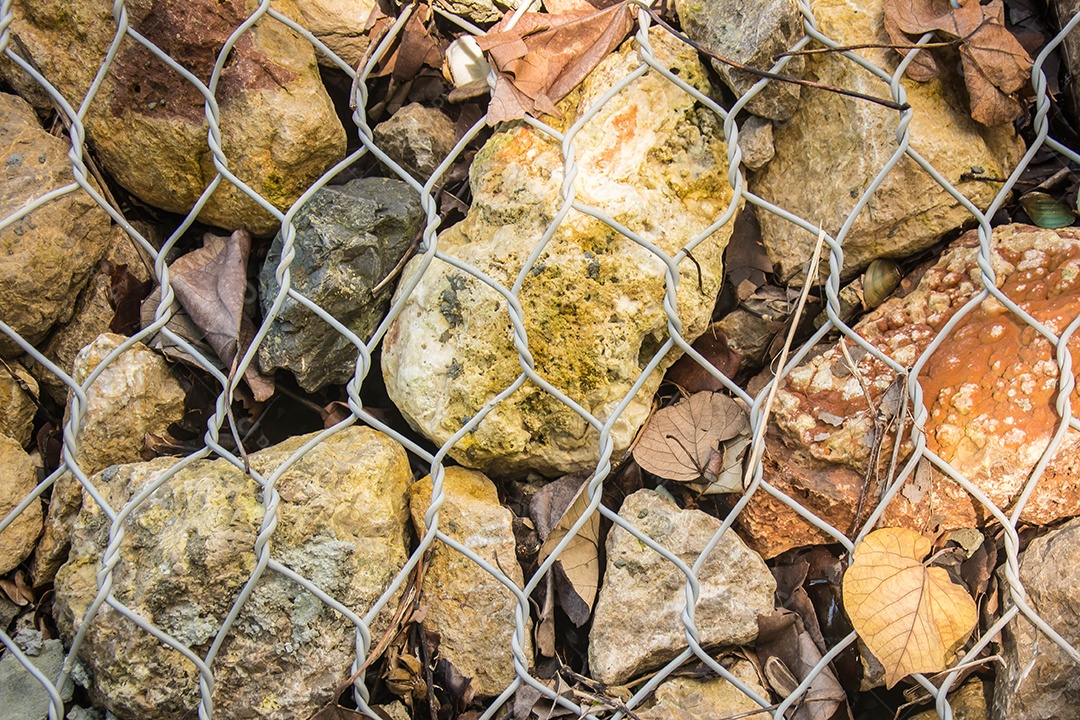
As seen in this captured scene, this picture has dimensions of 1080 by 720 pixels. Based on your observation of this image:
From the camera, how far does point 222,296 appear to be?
4.25 ft

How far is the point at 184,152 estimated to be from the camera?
1.29m

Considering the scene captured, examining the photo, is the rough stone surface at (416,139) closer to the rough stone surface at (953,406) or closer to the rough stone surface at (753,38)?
the rough stone surface at (753,38)

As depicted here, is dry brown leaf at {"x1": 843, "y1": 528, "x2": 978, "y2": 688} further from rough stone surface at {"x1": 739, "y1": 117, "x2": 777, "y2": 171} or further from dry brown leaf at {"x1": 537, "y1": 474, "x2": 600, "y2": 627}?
rough stone surface at {"x1": 739, "y1": 117, "x2": 777, "y2": 171}

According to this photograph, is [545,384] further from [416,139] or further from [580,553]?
[416,139]

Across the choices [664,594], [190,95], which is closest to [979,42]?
[664,594]

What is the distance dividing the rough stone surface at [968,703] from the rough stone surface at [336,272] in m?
0.94

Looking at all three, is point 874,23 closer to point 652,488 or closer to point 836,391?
point 836,391

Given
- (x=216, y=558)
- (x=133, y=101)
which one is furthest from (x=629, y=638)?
(x=133, y=101)

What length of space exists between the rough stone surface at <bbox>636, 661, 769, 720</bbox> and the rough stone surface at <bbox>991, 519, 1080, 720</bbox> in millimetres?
304

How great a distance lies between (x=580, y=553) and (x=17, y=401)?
88 centimetres

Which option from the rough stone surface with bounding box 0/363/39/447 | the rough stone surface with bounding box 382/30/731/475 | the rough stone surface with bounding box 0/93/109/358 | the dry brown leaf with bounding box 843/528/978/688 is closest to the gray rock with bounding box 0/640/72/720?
the rough stone surface with bounding box 0/363/39/447

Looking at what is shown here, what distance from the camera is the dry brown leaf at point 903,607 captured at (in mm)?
1055

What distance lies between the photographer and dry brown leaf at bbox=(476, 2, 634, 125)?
1.21m

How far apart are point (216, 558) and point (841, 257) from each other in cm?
91
